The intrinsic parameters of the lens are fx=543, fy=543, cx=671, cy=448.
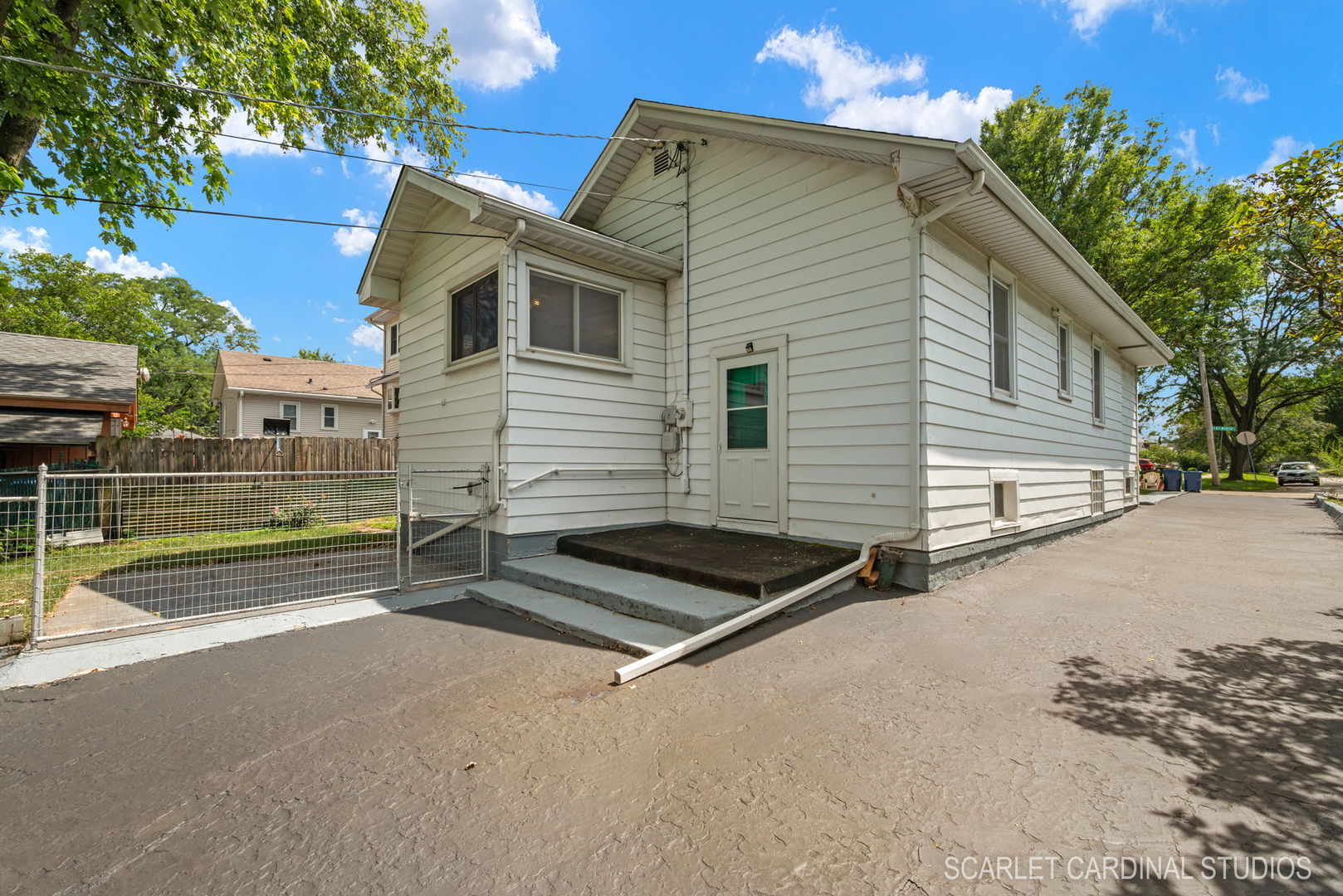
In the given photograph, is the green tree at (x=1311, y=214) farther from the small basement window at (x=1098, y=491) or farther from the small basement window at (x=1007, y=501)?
the small basement window at (x=1098, y=491)

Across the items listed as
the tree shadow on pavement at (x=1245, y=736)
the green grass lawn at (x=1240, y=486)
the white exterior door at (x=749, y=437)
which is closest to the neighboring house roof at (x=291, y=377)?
the white exterior door at (x=749, y=437)

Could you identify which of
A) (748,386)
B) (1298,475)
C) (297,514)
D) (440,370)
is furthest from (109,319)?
(1298,475)

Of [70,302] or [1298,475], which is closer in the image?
[70,302]

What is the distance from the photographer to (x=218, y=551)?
23.9 feet

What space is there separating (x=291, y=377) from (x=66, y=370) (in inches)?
528

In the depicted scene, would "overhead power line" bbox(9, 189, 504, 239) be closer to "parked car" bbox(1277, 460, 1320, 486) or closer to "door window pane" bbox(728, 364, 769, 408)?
"door window pane" bbox(728, 364, 769, 408)

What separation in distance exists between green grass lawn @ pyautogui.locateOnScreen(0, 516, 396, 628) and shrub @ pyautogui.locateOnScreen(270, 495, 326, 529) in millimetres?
240

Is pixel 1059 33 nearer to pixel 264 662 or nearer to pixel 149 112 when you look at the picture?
pixel 264 662

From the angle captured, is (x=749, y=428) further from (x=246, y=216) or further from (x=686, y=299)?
(x=246, y=216)

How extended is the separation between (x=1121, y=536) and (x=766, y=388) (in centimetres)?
646

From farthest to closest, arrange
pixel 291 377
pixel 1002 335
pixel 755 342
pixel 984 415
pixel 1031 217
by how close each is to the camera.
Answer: pixel 291 377 < pixel 1002 335 < pixel 755 342 < pixel 984 415 < pixel 1031 217

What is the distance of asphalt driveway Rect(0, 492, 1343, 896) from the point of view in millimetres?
1784

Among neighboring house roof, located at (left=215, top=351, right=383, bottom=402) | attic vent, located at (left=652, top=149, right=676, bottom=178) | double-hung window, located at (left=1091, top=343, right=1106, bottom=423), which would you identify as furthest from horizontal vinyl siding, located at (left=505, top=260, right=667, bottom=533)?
neighboring house roof, located at (left=215, top=351, right=383, bottom=402)

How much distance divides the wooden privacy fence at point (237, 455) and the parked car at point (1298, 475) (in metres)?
36.8
